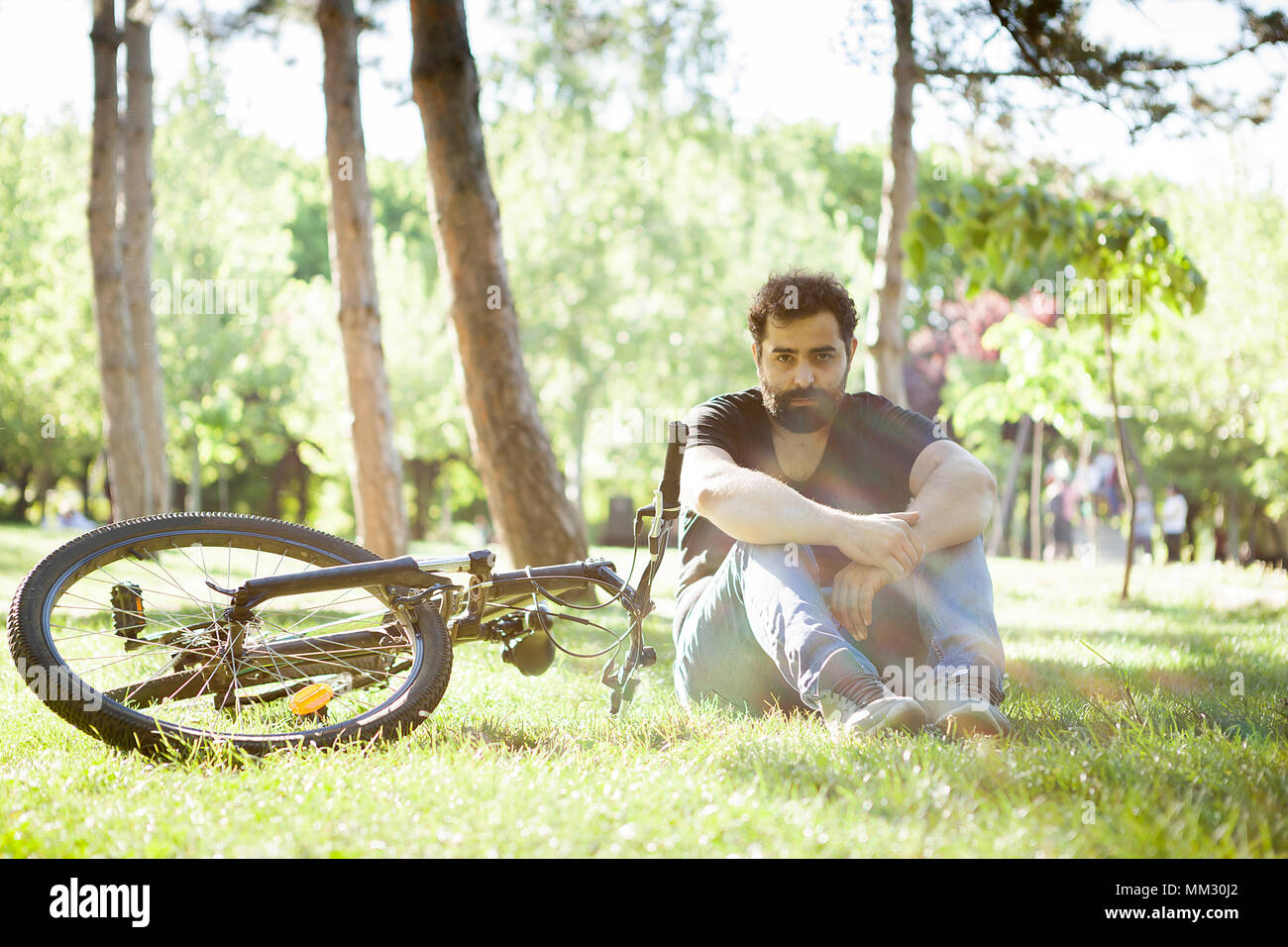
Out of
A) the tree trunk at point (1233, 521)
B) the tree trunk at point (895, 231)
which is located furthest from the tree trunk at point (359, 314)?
the tree trunk at point (1233, 521)

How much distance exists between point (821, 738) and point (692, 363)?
23.8 m

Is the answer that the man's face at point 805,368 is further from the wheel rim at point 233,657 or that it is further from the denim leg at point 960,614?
the wheel rim at point 233,657

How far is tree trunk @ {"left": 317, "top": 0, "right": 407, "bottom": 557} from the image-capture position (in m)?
8.63

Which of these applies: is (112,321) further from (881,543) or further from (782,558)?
(881,543)

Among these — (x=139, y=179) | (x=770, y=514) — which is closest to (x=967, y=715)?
(x=770, y=514)

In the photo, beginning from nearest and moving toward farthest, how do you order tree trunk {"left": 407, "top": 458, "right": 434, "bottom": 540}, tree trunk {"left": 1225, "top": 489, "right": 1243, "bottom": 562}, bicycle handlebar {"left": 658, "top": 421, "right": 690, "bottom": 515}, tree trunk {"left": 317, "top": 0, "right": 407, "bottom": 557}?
1. bicycle handlebar {"left": 658, "top": 421, "right": 690, "bottom": 515}
2. tree trunk {"left": 317, "top": 0, "right": 407, "bottom": 557}
3. tree trunk {"left": 1225, "top": 489, "right": 1243, "bottom": 562}
4. tree trunk {"left": 407, "top": 458, "right": 434, "bottom": 540}

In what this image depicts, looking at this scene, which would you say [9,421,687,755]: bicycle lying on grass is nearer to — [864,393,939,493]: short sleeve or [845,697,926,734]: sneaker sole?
[864,393,939,493]: short sleeve

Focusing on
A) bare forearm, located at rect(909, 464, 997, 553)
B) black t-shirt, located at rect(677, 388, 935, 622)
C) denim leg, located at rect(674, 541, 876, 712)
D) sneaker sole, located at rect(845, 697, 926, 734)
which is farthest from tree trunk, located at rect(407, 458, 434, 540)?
sneaker sole, located at rect(845, 697, 926, 734)

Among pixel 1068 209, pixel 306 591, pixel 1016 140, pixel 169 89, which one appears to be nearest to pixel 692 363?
pixel 169 89

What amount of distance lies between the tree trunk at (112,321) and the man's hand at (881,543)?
9488mm

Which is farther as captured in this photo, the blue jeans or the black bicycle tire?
the blue jeans

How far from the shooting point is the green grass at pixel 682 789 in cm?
216

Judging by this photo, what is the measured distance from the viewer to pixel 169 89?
76.5 feet
